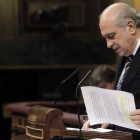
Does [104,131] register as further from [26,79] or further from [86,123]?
[26,79]

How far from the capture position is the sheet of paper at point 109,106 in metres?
2.69

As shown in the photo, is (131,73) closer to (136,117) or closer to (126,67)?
(126,67)

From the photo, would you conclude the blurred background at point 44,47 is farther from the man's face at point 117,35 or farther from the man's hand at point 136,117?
the man's hand at point 136,117

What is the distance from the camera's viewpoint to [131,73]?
2.98 metres

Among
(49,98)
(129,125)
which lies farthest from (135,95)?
(49,98)

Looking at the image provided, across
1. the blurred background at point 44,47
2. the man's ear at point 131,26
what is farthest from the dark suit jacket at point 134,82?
the blurred background at point 44,47

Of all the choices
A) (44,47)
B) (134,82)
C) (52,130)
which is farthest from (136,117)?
(44,47)

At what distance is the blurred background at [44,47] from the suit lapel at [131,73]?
5639 mm

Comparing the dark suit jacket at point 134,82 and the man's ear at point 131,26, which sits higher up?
the man's ear at point 131,26

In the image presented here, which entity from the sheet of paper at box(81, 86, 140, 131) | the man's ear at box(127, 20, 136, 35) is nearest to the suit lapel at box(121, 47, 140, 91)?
the man's ear at box(127, 20, 136, 35)

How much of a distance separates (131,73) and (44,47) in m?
5.86

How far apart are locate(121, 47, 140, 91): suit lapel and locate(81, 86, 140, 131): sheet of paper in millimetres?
240

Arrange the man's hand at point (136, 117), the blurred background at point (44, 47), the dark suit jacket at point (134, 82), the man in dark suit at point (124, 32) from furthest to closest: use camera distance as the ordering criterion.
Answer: the blurred background at point (44, 47) < the man in dark suit at point (124, 32) < the dark suit jacket at point (134, 82) < the man's hand at point (136, 117)

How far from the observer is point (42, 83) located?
8.89m
